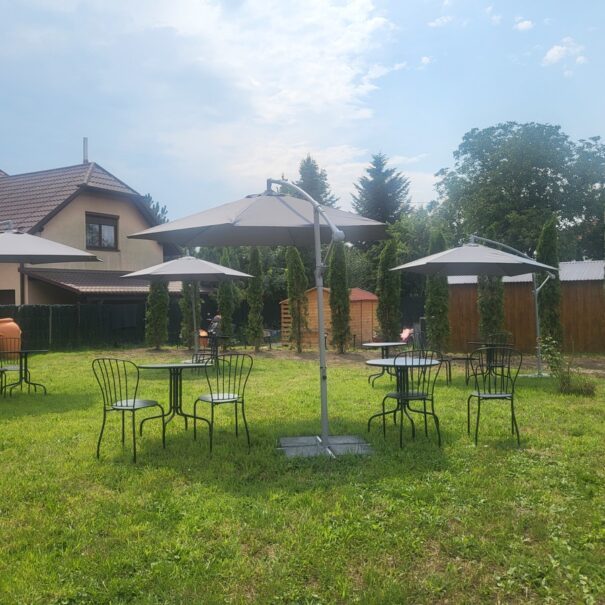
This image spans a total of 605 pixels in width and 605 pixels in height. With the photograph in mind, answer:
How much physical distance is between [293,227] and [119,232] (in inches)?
648

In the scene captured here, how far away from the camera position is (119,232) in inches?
794

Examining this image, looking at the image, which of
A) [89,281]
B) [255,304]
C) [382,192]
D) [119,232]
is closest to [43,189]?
[119,232]

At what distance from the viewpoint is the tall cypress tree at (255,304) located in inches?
617

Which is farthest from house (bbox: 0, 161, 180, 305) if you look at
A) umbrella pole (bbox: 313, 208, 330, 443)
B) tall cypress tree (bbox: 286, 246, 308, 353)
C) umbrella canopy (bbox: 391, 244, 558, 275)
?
umbrella pole (bbox: 313, 208, 330, 443)

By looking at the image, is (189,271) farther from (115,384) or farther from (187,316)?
(187,316)

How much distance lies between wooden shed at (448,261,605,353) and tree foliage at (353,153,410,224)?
64.1 ft

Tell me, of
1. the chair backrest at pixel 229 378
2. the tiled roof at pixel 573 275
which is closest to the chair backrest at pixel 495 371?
the chair backrest at pixel 229 378

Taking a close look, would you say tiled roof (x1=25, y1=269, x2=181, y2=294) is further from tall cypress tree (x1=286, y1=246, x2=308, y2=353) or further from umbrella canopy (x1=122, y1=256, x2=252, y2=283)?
umbrella canopy (x1=122, y1=256, x2=252, y2=283)

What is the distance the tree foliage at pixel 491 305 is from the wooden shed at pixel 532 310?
1319 millimetres

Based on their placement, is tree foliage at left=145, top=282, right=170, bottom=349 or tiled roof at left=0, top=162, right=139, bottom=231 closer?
tree foliage at left=145, top=282, right=170, bottom=349

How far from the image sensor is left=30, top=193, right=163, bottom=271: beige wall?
1819 centimetres

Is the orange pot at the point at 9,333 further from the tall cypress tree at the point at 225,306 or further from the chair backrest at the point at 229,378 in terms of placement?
the tall cypress tree at the point at 225,306

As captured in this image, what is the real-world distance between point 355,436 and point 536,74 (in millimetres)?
7438

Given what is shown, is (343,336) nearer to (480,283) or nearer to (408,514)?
(480,283)
